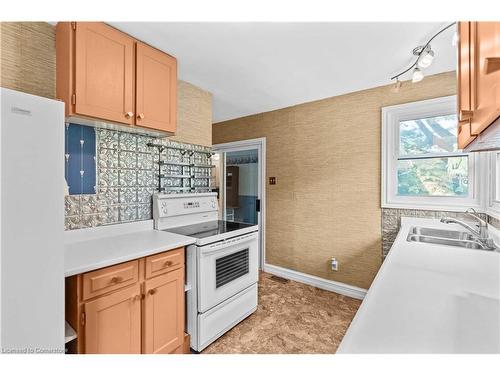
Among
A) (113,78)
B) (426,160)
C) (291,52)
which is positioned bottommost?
(426,160)

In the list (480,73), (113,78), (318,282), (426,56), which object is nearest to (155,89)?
(113,78)

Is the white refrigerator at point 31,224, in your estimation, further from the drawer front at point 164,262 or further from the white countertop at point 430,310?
the white countertop at point 430,310

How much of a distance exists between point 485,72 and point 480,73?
149mm

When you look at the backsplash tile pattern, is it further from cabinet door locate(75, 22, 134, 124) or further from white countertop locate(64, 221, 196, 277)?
cabinet door locate(75, 22, 134, 124)

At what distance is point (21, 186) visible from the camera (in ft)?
3.00

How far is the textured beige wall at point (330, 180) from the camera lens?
8.14 ft

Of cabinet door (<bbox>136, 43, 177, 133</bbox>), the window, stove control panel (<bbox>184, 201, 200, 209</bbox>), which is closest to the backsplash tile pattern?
the window

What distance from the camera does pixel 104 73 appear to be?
1.51m

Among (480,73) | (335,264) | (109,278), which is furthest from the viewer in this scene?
(335,264)

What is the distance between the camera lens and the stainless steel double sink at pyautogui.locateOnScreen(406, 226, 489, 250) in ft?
5.03

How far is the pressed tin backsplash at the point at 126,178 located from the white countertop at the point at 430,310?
1.81m

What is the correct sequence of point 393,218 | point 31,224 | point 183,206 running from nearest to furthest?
point 31,224 < point 183,206 < point 393,218

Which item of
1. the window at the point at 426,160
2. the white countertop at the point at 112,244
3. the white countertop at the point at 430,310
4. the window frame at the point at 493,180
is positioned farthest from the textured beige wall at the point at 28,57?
the window frame at the point at 493,180

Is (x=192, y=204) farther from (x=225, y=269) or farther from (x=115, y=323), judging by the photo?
(x=115, y=323)
